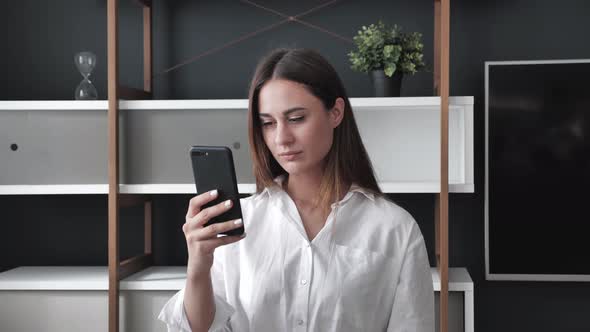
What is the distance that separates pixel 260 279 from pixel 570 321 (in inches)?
81.0

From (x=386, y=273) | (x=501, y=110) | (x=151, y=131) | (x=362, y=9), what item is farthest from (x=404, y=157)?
(x=386, y=273)

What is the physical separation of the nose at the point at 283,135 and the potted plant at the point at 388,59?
1.40m

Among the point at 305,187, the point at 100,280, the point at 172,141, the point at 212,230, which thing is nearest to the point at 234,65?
the point at 172,141

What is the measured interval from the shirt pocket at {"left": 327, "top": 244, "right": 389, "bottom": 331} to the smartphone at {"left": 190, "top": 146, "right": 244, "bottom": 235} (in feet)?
0.80

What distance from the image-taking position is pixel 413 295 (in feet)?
4.79

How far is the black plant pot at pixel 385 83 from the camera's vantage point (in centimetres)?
276

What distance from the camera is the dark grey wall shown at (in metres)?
3.08

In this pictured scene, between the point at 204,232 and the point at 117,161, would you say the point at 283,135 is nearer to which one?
the point at 204,232

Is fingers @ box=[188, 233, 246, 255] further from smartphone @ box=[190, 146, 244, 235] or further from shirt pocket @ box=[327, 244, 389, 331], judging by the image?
shirt pocket @ box=[327, 244, 389, 331]

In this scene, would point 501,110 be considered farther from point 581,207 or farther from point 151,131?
point 151,131

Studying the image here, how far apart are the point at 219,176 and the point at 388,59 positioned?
4.95 ft

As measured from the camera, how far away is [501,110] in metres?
2.98

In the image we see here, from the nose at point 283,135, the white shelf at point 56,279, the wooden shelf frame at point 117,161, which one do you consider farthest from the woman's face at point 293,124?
the white shelf at point 56,279

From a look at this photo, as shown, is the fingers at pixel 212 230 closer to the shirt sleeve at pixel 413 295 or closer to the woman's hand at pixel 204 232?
the woman's hand at pixel 204 232
